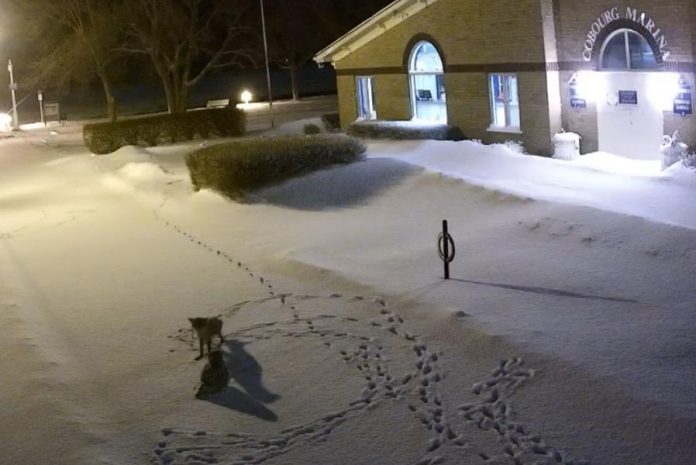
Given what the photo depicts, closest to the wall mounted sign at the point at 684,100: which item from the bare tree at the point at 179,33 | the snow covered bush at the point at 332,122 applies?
the snow covered bush at the point at 332,122

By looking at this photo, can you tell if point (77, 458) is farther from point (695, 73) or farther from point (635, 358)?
point (695, 73)

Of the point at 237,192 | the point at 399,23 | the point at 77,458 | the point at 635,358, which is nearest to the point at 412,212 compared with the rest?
the point at 237,192

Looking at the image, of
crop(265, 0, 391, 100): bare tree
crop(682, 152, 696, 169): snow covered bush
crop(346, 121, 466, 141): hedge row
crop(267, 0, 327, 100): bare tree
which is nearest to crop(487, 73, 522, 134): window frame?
crop(346, 121, 466, 141): hedge row

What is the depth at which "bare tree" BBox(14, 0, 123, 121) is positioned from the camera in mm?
39344

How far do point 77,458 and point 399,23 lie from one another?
69.3 feet

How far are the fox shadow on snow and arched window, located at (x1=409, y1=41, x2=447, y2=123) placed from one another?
17465 mm

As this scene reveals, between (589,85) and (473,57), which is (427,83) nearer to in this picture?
(473,57)

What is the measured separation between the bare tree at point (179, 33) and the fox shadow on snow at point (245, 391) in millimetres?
31379

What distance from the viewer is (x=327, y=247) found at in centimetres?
1445

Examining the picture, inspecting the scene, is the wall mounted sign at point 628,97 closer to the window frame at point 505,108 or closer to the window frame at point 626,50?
the window frame at point 626,50

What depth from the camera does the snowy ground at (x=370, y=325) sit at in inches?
303

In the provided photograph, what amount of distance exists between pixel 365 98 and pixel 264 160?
11.2 metres

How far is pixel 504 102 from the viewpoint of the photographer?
78.9 feet

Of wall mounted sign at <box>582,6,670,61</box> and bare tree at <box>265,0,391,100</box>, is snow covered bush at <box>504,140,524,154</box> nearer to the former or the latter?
wall mounted sign at <box>582,6,670,61</box>
